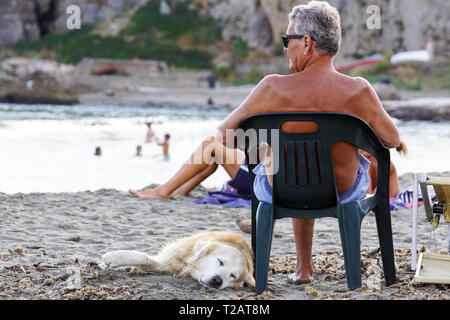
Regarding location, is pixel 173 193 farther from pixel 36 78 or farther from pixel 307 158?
pixel 36 78

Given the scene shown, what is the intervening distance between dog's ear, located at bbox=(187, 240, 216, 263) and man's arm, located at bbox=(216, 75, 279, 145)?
0.58 m

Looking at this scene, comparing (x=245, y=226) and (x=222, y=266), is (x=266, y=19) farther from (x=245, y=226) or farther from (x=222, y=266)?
(x=222, y=266)

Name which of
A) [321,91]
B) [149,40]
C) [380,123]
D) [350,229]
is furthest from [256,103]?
[149,40]

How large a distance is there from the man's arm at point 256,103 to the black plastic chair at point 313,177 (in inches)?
1.9

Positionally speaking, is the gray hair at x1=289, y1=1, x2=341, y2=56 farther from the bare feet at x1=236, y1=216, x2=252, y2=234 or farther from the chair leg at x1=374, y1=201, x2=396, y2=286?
the bare feet at x1=236, y1=216, x2=252, y2=234

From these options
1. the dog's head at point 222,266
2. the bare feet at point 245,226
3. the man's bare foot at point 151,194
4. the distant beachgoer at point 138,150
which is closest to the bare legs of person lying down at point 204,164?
the man's bare foot at point 151,194

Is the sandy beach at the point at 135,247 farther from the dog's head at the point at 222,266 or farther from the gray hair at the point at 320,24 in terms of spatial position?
the gray hair at the point at 320,24

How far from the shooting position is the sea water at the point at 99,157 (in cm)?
938

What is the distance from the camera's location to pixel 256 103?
3.11 m

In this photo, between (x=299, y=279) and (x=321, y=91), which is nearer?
(x=321, y=91)

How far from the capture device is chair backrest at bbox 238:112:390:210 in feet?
9.75

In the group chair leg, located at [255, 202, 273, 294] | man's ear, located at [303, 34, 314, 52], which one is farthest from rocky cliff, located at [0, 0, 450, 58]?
chair leg, located at [255, 202, 273, 294]

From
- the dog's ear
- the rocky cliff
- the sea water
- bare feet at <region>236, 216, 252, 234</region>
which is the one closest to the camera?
the dog's ear

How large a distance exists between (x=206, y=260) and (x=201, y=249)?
7 cm
